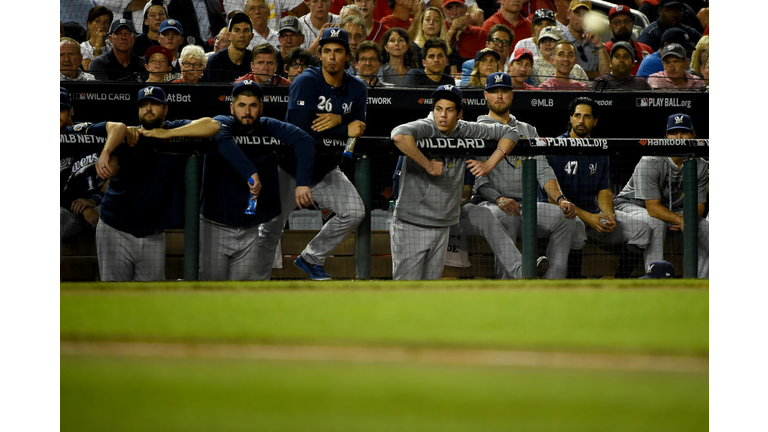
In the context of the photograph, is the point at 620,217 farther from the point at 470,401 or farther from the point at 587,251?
the point at 470,401

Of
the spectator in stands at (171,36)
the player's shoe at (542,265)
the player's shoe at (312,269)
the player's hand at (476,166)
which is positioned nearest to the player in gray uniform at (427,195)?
the player's hand at (476,166)

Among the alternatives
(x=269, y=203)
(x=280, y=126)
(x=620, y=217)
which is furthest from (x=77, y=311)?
(x=620, y=217)

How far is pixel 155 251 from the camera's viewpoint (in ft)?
7.51

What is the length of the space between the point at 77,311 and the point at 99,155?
709mm

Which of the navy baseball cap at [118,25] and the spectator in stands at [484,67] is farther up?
the navy baseball cap at [118,25]

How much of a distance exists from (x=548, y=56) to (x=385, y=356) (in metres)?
2.57

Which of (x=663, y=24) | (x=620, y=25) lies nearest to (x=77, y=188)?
(x=620, y=25)

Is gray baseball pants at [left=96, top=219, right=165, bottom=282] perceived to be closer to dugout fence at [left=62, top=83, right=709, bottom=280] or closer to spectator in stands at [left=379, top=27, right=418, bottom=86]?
dugout fence at [left=62, top=83, right=709, bottom=280]

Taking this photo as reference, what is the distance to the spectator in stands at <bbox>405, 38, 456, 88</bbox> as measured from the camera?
3320 mm

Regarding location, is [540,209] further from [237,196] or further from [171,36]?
[171,36]

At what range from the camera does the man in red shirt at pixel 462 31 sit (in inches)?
154

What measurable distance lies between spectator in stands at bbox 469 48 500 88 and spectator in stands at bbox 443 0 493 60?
519 mm

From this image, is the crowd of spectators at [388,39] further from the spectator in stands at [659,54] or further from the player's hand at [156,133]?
the player's hand at [156,133]

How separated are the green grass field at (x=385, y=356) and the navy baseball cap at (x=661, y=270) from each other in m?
0.70
